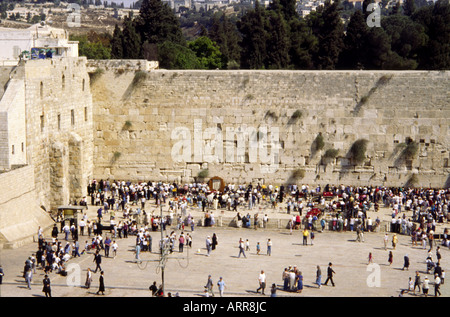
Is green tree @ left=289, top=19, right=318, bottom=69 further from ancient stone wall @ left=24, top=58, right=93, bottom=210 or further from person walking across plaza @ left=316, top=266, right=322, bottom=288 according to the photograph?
person walking across plaza @ left=316, top=266, right=322, bottom=288

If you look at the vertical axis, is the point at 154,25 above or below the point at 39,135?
above

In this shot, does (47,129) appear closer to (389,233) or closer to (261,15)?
(389,233)

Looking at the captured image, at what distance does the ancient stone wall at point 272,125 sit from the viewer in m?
36.6

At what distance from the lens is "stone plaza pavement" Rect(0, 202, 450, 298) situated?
80.6 feet

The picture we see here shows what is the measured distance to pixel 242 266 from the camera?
27.4 metres

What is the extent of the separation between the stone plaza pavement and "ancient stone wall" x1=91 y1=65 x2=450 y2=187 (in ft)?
17.3

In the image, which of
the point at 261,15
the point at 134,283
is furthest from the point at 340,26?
the point at 134,283

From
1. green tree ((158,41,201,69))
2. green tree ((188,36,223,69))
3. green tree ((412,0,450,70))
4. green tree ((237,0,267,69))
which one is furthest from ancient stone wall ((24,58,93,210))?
green tree ((412,0,450,70))

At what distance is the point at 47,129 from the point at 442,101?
1619 centimetres

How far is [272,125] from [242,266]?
422 inches

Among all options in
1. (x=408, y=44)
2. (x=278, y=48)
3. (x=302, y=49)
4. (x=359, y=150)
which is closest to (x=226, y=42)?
(x=302, y=49)

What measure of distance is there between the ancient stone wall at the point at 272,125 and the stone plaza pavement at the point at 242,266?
528 cm

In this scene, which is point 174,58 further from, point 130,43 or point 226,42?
point 226,42

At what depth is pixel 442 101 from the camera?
36.5 meters
